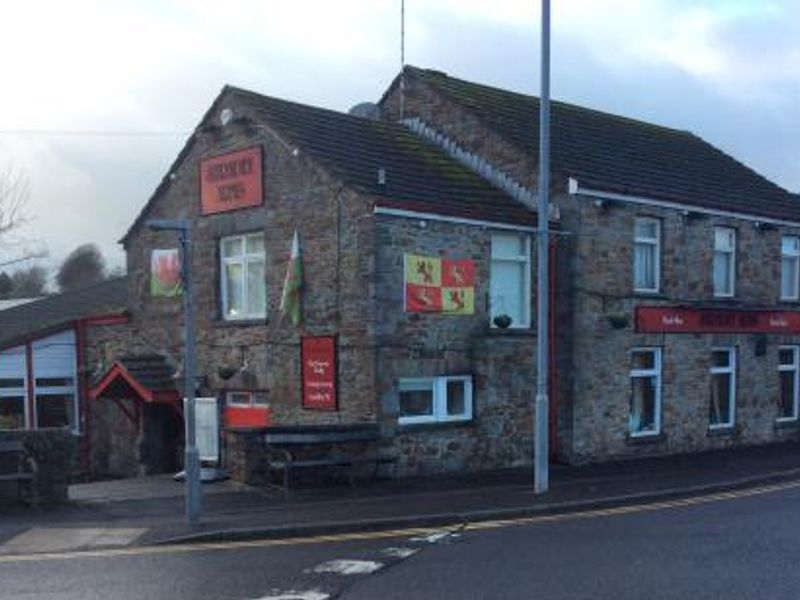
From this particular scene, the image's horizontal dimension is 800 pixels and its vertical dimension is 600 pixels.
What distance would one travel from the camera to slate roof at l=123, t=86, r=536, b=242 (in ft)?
59.1

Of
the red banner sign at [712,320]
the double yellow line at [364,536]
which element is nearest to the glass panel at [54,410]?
the red banner sign at [712,320]

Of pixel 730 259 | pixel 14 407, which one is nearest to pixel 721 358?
pixel 730 259

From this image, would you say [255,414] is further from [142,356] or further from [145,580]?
[145,580]

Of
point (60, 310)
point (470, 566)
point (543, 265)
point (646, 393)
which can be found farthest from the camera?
point (60, 310)

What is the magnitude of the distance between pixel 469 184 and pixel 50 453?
31.9 feet

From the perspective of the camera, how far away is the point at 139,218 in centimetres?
2334

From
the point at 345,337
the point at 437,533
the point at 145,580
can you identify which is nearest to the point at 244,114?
the point at 345,337

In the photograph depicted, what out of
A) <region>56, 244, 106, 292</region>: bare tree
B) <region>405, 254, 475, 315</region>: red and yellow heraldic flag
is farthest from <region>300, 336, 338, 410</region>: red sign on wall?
<region>56, 244, 106, 292</region>: bare tree

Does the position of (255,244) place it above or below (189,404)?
above

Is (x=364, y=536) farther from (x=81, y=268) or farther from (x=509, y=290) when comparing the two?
(x=81, y=268)

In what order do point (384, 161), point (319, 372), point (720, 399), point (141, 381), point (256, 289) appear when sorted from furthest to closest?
point (720, 399) → point (141, 381) → point (256, 289) → point (384, 161) → point (319, 372)

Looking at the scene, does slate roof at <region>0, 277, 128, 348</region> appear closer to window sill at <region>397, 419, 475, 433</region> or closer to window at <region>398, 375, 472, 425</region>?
window at <region>398, 375, 472, 425</region>

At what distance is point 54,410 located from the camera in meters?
26.2

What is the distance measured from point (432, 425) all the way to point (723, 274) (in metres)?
8.74
